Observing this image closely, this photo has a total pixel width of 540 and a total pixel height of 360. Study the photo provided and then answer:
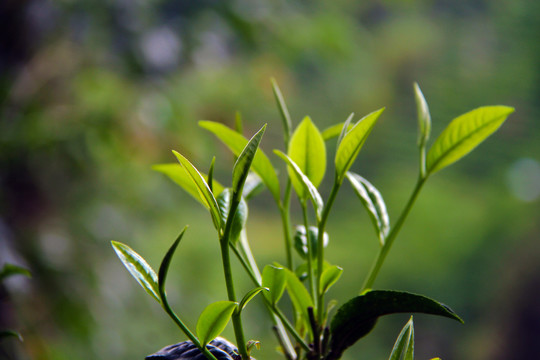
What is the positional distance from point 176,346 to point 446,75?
199cm

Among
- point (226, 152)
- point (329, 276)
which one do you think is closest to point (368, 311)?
point (329, 276)

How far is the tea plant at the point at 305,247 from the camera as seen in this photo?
0.15m

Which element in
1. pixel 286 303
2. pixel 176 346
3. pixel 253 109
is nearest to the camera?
pixel 176 346

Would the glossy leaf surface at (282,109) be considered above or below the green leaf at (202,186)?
above

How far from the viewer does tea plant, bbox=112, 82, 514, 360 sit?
15 centimetres

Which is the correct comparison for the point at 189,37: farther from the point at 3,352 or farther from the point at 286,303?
the point at 286,303

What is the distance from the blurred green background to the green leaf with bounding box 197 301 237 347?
0.84ft

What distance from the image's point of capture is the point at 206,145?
94 cm

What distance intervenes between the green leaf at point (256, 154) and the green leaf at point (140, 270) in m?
0.06

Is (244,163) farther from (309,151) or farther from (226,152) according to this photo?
(226,152)

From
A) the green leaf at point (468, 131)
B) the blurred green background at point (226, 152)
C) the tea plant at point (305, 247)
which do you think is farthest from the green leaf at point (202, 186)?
the blurred green background at point (226, 152)

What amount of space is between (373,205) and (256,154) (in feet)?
0.20

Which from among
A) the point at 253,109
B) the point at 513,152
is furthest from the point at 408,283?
the point at 253,109

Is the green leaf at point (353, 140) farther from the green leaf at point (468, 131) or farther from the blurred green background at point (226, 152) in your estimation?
the blurred green background at point (226, 152)
